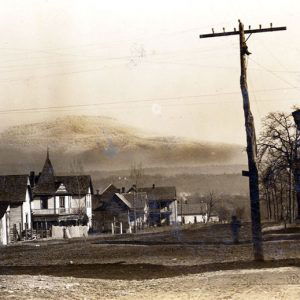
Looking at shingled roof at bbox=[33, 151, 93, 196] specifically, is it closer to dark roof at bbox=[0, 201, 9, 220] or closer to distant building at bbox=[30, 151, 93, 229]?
distant building at bbox=[30, 151, 93, 229]

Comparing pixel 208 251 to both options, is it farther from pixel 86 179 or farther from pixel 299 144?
pixel 86 179

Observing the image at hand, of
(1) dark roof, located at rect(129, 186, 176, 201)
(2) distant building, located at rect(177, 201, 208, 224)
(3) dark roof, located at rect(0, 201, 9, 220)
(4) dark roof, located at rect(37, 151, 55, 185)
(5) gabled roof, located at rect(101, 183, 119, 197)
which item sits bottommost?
(2) distant building, located at rect(177, 201, 208, 224)

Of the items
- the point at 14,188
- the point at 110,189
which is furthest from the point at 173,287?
the point at 110,189

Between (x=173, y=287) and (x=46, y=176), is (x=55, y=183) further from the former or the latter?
(x=173, y=287)

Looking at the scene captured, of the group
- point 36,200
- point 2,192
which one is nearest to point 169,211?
point 36,200

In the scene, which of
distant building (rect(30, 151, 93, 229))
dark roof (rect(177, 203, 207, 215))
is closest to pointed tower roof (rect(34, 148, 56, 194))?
distant building (rect(30, 151, 93, 229))

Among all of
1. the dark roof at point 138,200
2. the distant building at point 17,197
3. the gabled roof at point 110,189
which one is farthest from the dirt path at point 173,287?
the gabled roof at point 110,189

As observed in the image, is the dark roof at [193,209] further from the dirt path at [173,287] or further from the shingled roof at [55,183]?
the dirt path at [173,287]
